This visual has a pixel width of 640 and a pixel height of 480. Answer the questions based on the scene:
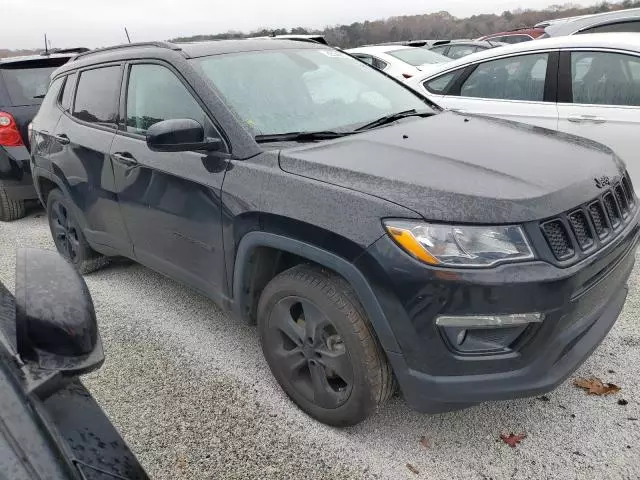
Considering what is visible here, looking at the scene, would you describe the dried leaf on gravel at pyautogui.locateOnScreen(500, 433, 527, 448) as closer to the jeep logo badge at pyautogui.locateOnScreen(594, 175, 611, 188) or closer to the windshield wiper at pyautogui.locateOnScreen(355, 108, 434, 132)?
the jeep logo badge at pyautogui.locateOnScreen(594, 175, 611, 188)

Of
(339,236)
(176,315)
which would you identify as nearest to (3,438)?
(339,236)

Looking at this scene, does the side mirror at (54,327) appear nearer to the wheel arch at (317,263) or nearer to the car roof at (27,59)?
the wheel arch at (317,263)

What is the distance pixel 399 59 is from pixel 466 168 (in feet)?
24.4

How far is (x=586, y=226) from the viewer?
2.11 meters

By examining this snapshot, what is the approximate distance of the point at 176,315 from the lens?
3.66 m

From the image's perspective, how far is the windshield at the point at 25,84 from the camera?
5.77 meters

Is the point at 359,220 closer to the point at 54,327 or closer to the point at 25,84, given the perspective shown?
the point at 54,327

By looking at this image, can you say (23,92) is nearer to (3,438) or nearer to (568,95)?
(568,95)

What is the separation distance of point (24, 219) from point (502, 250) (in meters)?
5.75

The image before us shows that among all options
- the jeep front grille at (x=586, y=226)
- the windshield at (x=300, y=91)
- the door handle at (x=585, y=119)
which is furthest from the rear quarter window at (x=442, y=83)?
the jeep front grille at (x=586, y=226)

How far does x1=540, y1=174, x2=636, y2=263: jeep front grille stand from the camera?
1.98 metres

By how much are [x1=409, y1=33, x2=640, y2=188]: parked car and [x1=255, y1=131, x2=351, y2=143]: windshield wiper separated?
247cm

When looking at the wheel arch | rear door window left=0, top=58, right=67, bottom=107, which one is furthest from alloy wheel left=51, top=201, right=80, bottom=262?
the wheel arch

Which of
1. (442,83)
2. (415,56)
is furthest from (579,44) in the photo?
(415,56)
